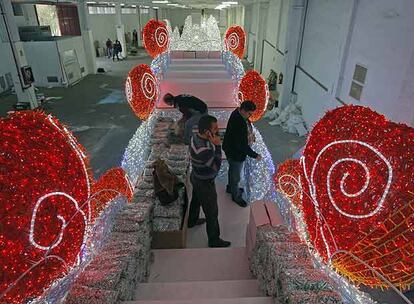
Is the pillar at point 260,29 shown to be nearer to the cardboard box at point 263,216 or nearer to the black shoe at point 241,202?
the black shoe at point 241,202

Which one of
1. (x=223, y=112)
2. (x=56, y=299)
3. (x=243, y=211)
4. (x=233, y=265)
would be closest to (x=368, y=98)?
(x=223, y=112)

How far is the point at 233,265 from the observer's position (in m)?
2.93

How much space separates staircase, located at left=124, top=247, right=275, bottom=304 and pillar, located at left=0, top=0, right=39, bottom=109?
9349mm

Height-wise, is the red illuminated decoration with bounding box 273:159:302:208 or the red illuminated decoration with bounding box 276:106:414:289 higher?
the red illuminated decoration with bounding box 276:106:414:289

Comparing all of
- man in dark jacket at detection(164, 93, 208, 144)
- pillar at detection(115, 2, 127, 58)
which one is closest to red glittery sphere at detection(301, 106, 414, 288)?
man in dark jacket at detection(164, 93, 208, 144)

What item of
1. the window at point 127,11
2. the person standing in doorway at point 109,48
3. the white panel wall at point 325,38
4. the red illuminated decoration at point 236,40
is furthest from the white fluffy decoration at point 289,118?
the window at point 127,11

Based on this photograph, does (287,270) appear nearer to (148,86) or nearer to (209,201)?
(209,201)

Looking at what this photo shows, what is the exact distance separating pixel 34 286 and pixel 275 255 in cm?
150

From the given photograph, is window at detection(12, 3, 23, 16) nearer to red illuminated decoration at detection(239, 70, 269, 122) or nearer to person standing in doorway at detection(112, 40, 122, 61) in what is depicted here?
person standing in doorway at detection(112, 40, 122, 61)

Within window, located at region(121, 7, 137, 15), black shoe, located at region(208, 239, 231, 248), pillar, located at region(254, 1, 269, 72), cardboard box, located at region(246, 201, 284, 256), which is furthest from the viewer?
window, located at region(121, 7, 137, 15)

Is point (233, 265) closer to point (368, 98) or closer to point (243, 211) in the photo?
point (243, 211)

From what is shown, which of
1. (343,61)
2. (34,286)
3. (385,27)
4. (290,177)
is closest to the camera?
(34,286)

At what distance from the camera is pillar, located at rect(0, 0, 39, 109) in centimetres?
899

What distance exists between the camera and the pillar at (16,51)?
8.99m
